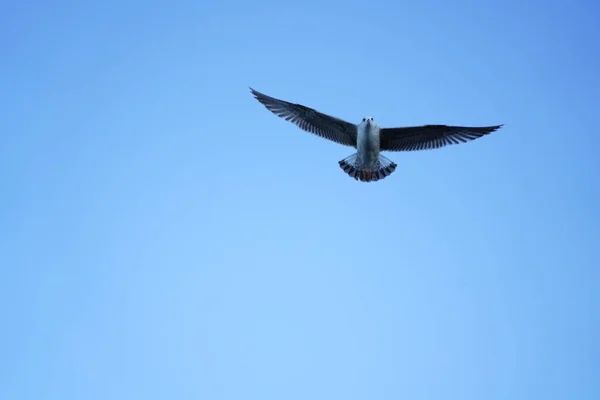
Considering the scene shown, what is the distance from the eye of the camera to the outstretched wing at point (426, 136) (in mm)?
20547

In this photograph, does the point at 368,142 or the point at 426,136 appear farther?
the point at 426,136

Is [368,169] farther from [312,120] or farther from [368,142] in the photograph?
[312,120]

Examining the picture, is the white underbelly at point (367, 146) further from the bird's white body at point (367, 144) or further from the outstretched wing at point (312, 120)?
the outstretched wing at point (312, 120)

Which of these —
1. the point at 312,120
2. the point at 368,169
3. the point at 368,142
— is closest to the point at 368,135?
the point at 368,142

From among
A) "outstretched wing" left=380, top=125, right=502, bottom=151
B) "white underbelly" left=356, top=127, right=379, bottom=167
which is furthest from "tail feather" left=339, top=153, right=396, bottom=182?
"outstretched wing" left=380, top=125, right=502, bottom=151

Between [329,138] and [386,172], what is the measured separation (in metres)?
1.79

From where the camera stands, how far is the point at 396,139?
20859 mm

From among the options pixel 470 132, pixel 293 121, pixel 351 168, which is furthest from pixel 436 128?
pixel 293 121

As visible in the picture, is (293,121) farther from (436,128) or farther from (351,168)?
(436,128)

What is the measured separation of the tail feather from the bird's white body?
0.10 meters

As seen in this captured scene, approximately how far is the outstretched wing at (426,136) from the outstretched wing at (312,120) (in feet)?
3.15

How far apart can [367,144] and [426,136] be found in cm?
176

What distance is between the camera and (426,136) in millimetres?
20938

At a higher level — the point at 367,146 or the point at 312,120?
the point at 312,120
